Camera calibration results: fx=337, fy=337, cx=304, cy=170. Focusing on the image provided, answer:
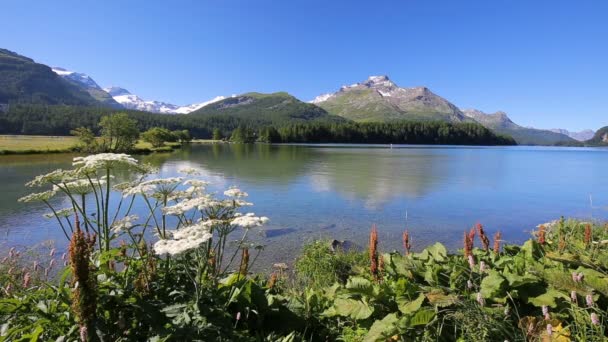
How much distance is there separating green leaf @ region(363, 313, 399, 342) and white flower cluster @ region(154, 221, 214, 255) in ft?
7.56

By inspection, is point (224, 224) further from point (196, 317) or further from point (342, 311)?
point (342, 311)

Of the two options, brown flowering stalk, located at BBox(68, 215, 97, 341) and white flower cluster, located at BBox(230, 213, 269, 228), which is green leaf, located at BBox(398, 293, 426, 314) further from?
brown flowering stalk, located at BBox(68, 215, 97, 341)

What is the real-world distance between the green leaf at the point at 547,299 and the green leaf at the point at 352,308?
1.99 metres

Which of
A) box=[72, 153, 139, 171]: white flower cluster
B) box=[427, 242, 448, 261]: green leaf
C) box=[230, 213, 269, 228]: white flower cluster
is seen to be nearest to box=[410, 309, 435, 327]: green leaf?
box=[427, 242, 448, 261]: green leaf

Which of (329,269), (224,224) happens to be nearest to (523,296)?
(224,224)

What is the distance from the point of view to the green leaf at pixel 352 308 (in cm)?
454

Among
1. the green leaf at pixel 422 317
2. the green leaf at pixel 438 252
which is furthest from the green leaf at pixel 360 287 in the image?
the green leaf at pixel 438 252

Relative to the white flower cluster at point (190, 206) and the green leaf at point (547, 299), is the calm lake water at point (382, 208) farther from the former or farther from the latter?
the white flower cluster at point (190, 206)

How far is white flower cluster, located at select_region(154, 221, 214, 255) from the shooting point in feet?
11.2

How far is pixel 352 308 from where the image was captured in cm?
468

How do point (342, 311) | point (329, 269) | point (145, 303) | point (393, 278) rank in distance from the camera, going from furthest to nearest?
point (329, 269) < point (393, 278) < point (342, 311) < point (145, 303)

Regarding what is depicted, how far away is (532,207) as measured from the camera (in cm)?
2578

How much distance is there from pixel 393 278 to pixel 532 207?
25656mm

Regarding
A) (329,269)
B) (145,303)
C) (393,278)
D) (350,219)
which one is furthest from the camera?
(350,219)
